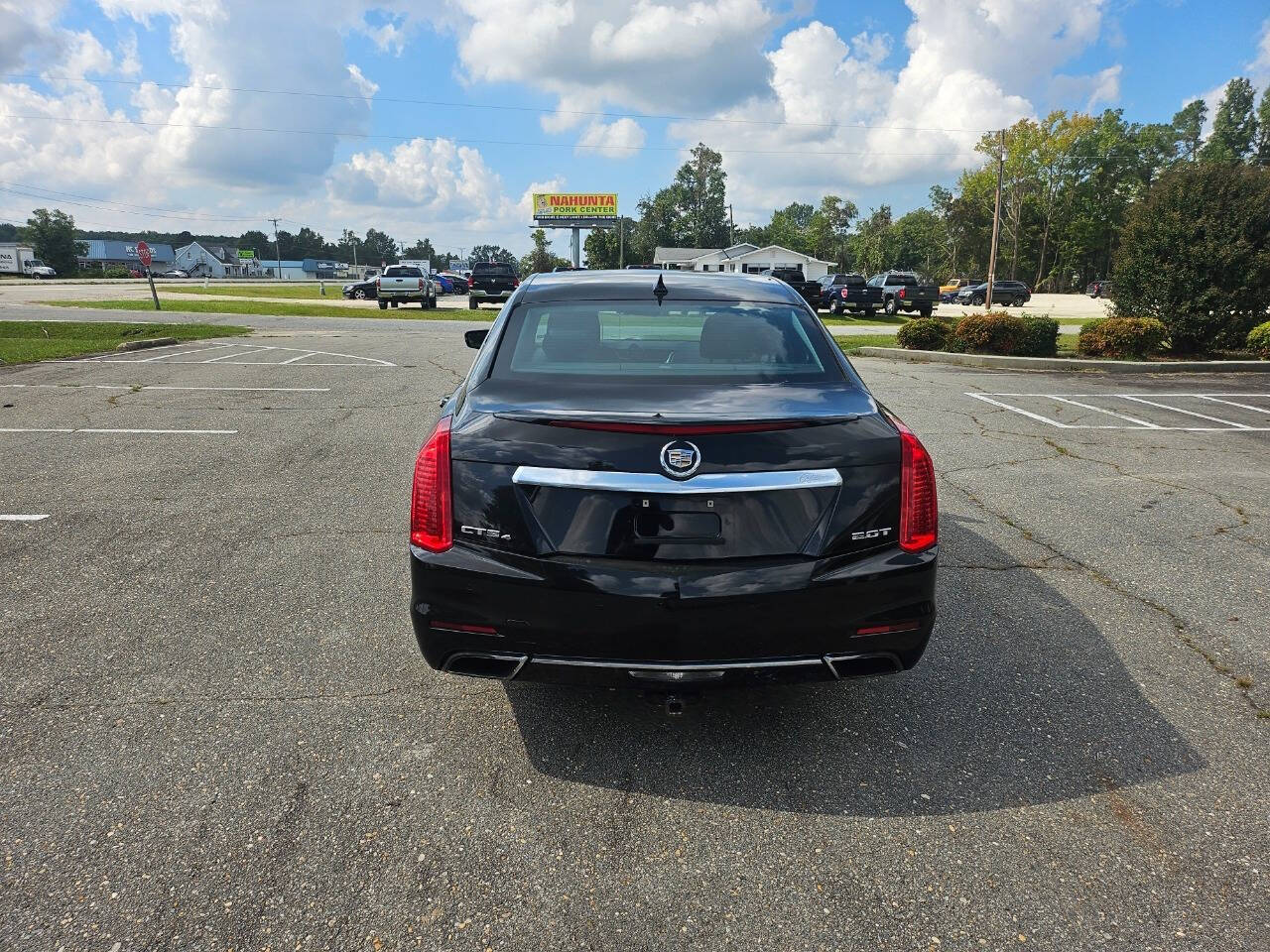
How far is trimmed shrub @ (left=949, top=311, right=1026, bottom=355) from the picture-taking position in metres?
15.5

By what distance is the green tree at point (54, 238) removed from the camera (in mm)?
101000

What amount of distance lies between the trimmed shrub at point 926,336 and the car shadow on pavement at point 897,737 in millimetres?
13702

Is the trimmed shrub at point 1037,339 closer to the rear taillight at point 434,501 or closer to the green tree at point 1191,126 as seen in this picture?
the rear taillight at point 434,501

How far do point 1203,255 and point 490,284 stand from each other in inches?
1062

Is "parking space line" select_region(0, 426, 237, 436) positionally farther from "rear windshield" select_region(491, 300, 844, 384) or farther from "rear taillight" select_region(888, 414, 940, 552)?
"rear taillight" select_region(888, 414, 940, 552)

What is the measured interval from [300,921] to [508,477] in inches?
53.8

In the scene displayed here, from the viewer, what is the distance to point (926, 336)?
649 inches

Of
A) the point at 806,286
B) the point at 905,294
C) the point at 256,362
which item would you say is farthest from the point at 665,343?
the point at 905,294

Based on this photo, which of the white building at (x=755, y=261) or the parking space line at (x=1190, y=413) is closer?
the parking space line at (x=1190, y=413)

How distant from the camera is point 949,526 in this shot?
18.1 feet

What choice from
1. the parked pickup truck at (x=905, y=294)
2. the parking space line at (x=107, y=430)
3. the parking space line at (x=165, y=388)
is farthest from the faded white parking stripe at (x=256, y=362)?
the parked pickup truck at (x=905, y=294)

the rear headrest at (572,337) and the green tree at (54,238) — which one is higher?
the green tree at (54,238)

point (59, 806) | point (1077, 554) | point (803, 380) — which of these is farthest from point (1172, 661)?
point (59, 806)

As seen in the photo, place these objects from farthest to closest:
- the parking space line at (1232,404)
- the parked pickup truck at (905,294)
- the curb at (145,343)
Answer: the parked pickup truck at (905,294), the curb at (145,343), the parking space line at (1232,404)
